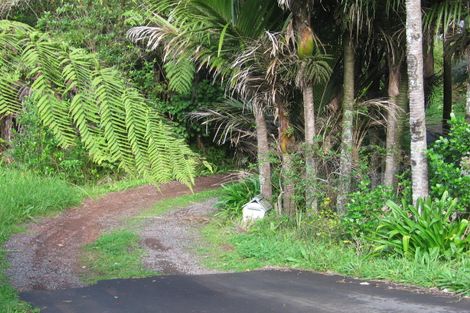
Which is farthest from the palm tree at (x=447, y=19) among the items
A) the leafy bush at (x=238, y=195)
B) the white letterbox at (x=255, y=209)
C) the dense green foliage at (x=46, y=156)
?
the dense green foliage at (x=46, y=156)

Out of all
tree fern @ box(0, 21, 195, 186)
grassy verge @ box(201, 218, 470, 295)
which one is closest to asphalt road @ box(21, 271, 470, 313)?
grassy verge @ box(201, 218, 470, 295)

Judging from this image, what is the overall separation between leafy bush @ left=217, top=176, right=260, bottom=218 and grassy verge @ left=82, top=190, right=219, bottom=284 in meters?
1.35

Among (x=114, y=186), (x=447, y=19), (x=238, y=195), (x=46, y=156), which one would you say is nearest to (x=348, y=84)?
(x=447, y=19)

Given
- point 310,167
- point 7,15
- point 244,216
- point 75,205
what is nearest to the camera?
point 310,167

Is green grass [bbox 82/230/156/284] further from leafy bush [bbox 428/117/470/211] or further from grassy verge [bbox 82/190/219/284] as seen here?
leafy bush [bbox 428/117/470/211]

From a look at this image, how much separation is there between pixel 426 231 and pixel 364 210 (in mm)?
966

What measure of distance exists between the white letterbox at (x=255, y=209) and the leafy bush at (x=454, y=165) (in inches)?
107

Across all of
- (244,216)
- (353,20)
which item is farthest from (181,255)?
(353,20)

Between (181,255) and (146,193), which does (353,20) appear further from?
(146,193)

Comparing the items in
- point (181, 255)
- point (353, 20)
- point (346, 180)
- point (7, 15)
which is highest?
point (7, 15)

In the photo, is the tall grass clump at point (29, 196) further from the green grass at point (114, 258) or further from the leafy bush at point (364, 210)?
the leafy bush at point (364, 210)

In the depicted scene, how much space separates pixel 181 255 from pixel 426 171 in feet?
11.0

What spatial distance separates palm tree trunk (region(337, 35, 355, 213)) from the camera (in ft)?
29.2

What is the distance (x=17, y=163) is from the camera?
13.2m
